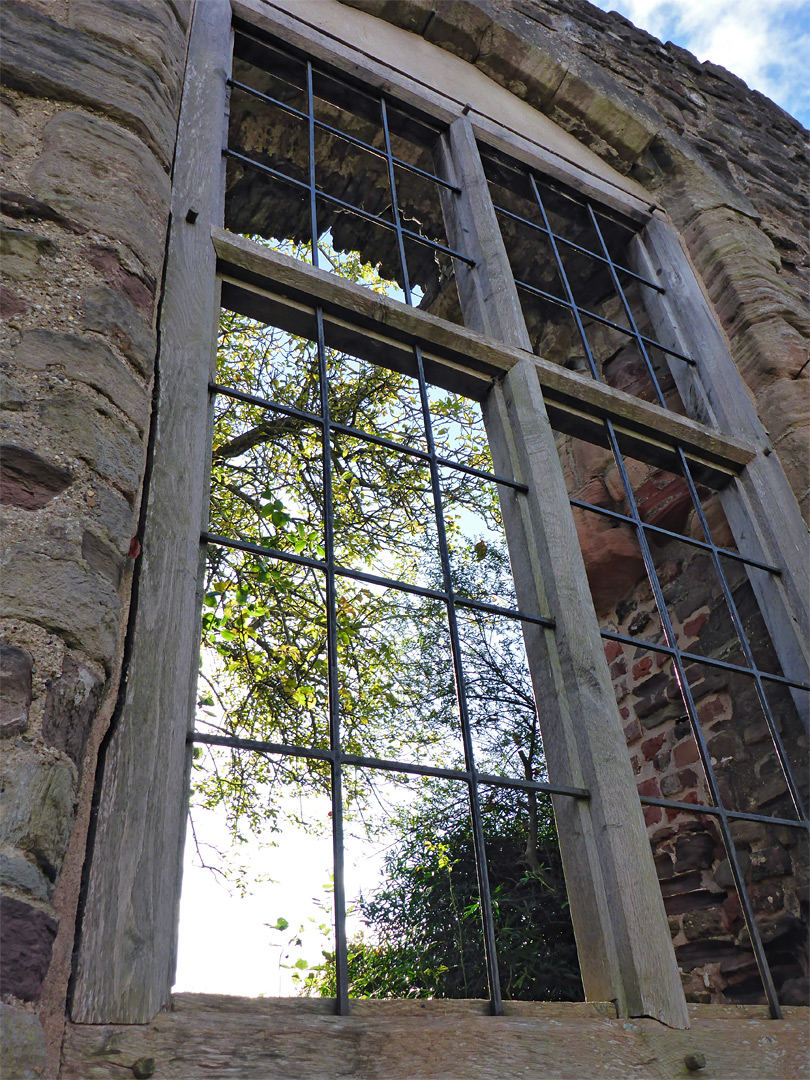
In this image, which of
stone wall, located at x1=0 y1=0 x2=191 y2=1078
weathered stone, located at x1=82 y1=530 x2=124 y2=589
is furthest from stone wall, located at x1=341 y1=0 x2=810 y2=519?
weathered stone, located at x1=82 y1=530 x2=124 y2=589

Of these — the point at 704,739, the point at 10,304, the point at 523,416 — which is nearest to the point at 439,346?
the point at 523,416

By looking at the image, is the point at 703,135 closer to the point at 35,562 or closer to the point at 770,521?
the point at 770,521

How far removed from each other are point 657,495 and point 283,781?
2.25 m

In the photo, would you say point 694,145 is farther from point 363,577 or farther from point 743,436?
point 363,577

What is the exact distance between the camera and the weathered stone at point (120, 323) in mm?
1438

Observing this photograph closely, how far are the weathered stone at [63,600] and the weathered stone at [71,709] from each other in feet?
0.11

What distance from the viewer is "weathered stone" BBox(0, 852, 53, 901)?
892 millimetres

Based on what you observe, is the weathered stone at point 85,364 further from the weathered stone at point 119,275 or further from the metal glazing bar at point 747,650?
the metal glazing bar at point 747,650

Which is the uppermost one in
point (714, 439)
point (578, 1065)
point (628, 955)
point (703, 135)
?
point (703, 135)

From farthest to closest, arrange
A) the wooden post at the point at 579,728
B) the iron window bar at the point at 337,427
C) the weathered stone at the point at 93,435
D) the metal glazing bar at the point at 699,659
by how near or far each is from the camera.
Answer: the metal glazing bar at the point at 699,659 → the iron window bar at the point at 337,427 → the wooden post at the point at 579,728 → the weathered stone at the point at 93,435

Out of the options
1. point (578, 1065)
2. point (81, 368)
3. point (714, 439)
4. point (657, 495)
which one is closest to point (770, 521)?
point (714, 439)

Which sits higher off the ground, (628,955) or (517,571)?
(517,571)

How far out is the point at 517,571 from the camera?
2.10 metres

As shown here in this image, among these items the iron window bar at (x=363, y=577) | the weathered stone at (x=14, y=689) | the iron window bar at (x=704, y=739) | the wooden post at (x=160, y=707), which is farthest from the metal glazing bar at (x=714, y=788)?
the weathered stone at (x=14, y=689)
